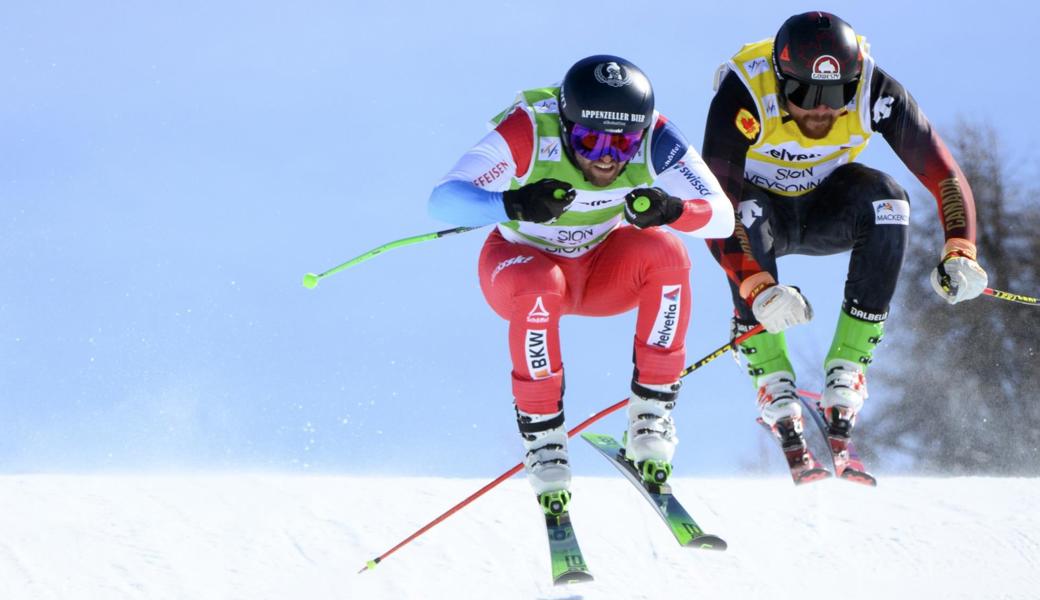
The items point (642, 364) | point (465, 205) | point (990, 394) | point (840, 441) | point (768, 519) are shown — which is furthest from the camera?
point (990, 394)

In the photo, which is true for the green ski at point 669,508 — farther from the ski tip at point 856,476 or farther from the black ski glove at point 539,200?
the black ski glove at point 539,200

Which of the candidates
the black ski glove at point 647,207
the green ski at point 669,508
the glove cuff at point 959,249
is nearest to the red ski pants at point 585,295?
the black ski glove at point 647,207

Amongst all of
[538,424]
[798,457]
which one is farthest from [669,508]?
[798,457]

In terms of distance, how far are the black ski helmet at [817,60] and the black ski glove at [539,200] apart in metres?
1.46

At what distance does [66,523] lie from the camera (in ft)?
23.7

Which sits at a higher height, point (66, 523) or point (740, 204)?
point (740, 204)

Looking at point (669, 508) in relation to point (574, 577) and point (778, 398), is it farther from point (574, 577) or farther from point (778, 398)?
point (778, 398)

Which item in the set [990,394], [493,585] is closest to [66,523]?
[493,585]

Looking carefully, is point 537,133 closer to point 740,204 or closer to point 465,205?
point 465,205

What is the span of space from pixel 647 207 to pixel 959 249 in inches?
70.8

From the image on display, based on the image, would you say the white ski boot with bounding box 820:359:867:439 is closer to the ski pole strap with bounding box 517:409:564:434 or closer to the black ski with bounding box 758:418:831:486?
the black ski with bounding box 758:418:831:486

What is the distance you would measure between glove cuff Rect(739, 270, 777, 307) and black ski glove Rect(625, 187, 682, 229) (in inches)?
35.4

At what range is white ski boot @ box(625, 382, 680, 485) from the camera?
19.7 feet

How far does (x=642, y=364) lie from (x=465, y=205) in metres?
1.15
